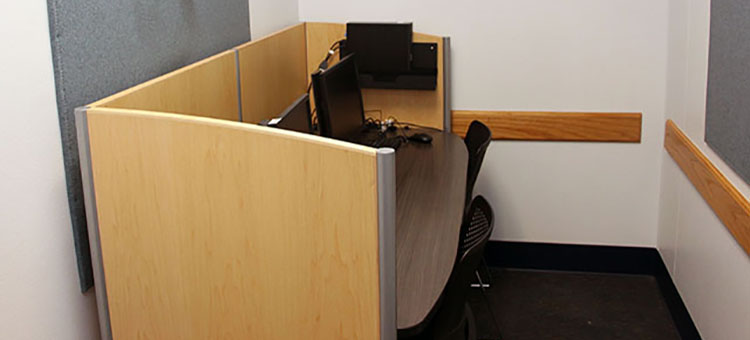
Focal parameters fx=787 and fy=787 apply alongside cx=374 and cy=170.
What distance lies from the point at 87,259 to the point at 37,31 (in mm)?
548

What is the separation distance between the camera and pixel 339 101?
2812 millimetres

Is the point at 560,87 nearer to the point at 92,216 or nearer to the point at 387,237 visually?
the point at 387,237

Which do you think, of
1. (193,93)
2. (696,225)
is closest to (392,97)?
(696,225)

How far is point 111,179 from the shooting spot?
5.52 ft

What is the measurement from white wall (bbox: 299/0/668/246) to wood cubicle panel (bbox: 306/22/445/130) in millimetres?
100

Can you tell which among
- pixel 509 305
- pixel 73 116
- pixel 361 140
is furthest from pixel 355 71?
pixel 73 116

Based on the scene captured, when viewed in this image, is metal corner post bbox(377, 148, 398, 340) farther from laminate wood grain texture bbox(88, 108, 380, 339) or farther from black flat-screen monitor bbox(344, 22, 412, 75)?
black flat-screen monitor bbox(344, 22, 412, 75)

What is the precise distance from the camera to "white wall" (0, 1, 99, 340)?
5.20ft

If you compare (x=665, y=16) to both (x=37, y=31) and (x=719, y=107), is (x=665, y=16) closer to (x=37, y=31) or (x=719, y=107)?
(x=719, y=107)

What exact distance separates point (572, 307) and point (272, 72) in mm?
1596

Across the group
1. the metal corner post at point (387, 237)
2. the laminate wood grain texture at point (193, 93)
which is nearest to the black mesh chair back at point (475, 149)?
the laminate wood grain texture at point (193, 93)

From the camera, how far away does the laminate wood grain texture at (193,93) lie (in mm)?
1858

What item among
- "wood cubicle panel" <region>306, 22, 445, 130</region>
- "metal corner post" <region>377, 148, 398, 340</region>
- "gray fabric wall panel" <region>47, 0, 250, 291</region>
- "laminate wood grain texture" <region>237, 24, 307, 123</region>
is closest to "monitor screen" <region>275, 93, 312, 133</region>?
"laminate wood grain texture" <region>237, 24, 307, 123</region>

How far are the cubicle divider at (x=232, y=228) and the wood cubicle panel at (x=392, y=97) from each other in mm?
1784
